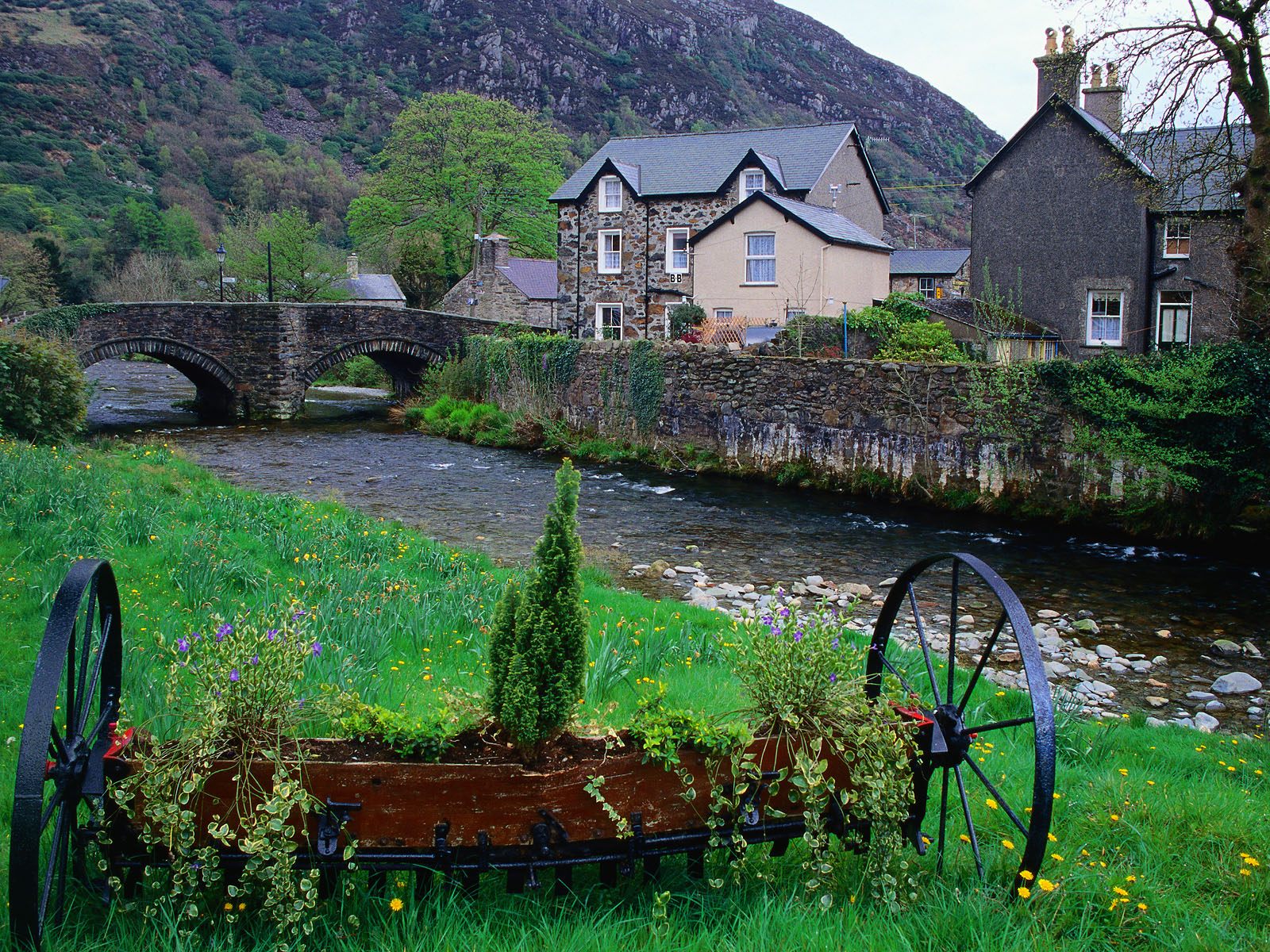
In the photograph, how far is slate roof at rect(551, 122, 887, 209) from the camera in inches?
1364

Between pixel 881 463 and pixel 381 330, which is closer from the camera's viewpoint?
pixel 881 463

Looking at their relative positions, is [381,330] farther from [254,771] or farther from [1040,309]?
[254,771]

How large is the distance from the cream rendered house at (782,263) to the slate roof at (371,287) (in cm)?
2748

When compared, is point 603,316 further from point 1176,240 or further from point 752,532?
point 752,532

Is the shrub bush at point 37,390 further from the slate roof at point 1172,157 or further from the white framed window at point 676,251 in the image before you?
the white framed window at point 676,251

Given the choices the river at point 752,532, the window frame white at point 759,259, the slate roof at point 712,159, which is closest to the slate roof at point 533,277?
the slate roof at point 712,159

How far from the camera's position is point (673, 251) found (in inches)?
1441

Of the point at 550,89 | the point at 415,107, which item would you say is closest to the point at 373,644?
the point at 415,107

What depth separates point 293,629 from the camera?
354 centimetres

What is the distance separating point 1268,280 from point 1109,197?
10298 mm

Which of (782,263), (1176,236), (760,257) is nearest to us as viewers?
(1176,236)

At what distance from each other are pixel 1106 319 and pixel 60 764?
27.6m

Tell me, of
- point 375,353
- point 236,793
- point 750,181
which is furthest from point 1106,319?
point 236,793

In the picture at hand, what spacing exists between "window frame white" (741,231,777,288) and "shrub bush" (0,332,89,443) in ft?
65.9
